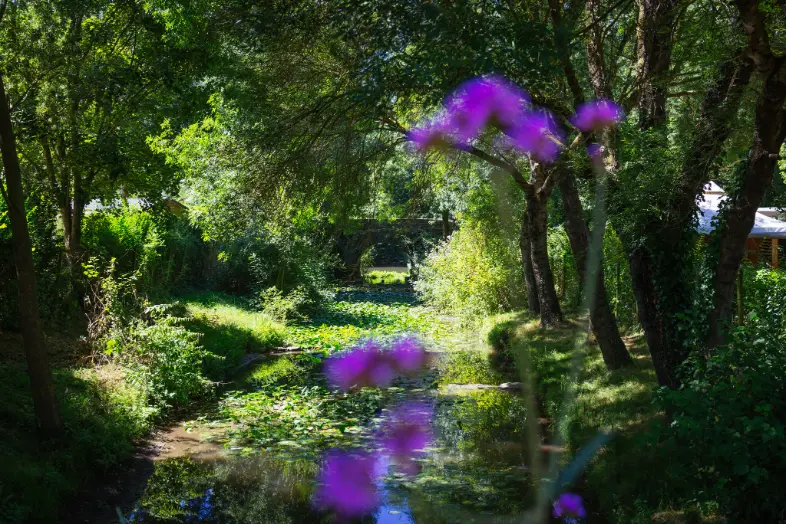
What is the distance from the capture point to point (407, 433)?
413 inches

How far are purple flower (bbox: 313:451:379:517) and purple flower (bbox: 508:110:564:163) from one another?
5559 millimetres

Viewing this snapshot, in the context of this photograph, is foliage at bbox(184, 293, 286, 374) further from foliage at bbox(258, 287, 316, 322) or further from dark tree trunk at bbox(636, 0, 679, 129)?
dark tree trunk at bbox(636, 0, 679, 129)

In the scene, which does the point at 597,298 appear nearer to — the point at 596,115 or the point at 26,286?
the point at 596,115

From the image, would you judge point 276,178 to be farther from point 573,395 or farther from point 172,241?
point 172,241

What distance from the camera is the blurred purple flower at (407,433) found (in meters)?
9.30

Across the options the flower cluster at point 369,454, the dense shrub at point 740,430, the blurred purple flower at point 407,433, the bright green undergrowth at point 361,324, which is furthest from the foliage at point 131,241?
the dense shrub at point 740,430

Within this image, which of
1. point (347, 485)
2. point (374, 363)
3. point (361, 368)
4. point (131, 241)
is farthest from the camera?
point (374, 363)

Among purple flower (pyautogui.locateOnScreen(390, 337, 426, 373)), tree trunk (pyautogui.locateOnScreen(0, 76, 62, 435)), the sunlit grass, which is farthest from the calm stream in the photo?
purple flower (pyautogui.locateOnScreen(390, 337, 426, 373))

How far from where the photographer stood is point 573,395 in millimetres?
10539

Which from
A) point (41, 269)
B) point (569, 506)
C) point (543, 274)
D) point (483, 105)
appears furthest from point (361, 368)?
point (569, 506)

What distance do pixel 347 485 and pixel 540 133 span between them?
6.50 metres

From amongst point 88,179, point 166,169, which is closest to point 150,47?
point 88,179

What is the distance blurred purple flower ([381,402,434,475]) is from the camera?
9.30 metres

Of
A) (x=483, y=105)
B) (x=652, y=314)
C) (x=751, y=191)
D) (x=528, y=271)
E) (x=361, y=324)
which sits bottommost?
(x=361, y=324)
